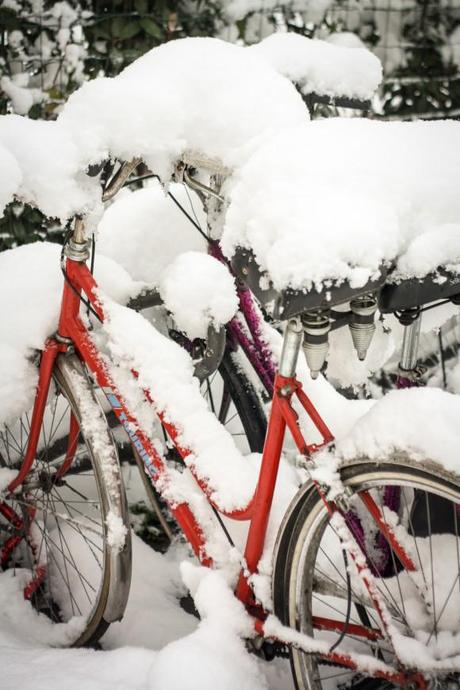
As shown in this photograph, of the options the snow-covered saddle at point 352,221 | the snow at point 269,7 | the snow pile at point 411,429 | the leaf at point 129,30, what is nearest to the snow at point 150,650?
the snow pile at point 411,429

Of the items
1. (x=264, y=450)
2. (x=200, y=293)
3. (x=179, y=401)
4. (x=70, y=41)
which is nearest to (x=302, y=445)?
(x=264, y=450)

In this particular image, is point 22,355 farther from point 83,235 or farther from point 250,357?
point 250,357

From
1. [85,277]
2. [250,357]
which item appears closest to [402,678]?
[250,357]

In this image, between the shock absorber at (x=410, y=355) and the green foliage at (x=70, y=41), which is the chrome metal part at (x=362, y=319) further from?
the green foliage at (x=70, y=41)

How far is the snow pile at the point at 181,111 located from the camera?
1.43 meters

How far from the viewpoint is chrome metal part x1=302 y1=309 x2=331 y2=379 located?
3.83 feet

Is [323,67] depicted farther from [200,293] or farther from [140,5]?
[140,5]

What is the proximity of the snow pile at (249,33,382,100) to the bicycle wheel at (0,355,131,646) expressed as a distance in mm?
1046

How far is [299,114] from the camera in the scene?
152 centimetres

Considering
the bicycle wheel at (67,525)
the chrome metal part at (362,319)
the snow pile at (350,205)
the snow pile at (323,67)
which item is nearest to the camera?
the snow pile at (350,205)

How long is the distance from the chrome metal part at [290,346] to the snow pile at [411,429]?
0.18m

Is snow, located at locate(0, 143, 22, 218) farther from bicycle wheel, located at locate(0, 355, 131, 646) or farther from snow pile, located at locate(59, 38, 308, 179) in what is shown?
bicycle wheel, located at locate(0, 355, 131, 646)

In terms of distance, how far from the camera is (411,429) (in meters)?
1.15

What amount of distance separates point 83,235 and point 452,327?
228 centimetres
